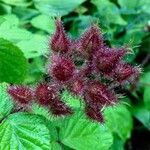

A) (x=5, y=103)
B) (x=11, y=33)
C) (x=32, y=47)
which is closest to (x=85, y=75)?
(x=5, y=103)

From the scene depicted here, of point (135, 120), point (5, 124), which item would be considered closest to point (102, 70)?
point (5, 124)

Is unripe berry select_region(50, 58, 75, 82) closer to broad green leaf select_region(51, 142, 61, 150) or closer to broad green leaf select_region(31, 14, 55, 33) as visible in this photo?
broad green leaf select_region(51, 142, 61, 150)

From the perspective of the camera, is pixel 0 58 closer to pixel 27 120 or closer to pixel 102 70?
pixel 27 120

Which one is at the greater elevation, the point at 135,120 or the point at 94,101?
the point at 94,101

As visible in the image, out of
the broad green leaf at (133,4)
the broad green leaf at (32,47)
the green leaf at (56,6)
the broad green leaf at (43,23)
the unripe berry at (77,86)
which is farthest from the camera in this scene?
the broad green leaf at (133,4)

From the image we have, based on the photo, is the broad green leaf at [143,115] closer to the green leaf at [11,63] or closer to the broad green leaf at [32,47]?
the broad green leaf at [32,47]

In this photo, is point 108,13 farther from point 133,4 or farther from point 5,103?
point 5,103

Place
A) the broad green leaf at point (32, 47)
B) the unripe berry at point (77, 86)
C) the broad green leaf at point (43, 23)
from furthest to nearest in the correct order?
the broad green leaf at point (43, 23) < the broad green leaf at point (32, 47) < the unripe berry at point (77, 86)

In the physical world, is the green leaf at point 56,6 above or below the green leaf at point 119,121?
above

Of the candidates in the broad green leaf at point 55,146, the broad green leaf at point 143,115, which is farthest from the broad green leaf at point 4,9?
the broad green leaf at point 55,146
